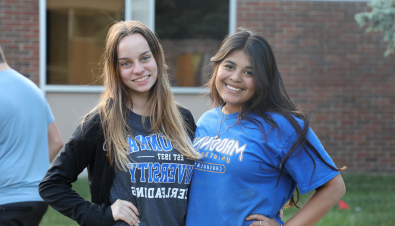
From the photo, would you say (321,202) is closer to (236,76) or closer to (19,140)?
(236,76)

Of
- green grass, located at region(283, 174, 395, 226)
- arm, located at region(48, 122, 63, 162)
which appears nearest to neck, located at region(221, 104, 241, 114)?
arm, located at region(48, 122, 63, 162)

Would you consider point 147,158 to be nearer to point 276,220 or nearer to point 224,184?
point 224,184

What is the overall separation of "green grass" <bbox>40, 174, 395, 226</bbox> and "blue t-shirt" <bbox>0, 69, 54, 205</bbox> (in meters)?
2.18

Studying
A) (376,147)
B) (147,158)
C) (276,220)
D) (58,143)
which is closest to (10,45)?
(58,143)

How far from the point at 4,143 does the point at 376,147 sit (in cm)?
641

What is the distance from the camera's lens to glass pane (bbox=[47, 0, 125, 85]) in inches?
272

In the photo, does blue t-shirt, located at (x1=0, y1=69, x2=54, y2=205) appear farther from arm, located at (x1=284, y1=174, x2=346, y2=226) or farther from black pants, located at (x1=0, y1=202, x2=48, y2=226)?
arm, located at (x1=284, y1=174, x2=346, y2=226)

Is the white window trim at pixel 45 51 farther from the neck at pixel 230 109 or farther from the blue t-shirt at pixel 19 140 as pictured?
the neck at pixel 230 109

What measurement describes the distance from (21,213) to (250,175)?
1540 mm

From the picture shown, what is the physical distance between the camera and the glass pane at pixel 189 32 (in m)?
7.07

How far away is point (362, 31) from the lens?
7176 millimetres

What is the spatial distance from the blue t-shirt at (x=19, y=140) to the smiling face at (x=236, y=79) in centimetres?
135

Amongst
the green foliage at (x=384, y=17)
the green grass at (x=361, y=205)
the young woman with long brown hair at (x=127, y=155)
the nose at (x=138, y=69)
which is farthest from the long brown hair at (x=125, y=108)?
the green foliage at (x=384, y=17)

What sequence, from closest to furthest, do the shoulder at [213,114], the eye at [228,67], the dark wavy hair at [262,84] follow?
the dark wavy hair at [262,84], the eye at [228,67], the shoulder at [213,114]
